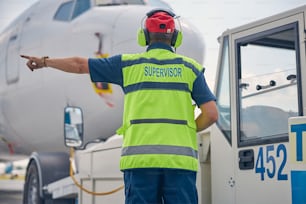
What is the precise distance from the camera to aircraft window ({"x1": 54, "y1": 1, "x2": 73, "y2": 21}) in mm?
10312

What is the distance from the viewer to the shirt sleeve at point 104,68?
278 cm

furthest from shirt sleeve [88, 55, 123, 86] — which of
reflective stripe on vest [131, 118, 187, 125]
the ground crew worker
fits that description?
reflective stripe on vest [131, 118, 187, 125]

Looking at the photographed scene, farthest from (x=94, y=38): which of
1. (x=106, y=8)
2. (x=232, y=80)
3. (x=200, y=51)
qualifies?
(x=232, y=80)

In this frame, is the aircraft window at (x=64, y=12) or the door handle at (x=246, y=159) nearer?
the door handle at (x=246, y=159)

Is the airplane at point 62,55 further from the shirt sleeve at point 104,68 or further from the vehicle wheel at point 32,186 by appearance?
the shirt sleeve at point 104,68

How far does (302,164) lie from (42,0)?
1011 centimetres

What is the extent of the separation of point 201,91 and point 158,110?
0.25 m

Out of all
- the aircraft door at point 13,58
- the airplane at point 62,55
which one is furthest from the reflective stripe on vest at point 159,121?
the aircraft door at point 13,58

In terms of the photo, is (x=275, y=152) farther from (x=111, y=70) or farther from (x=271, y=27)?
(x=111, y=70)

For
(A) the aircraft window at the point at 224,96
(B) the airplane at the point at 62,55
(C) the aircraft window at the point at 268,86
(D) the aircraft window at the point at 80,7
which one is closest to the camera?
(C) the aircraft window at the point at 268,86

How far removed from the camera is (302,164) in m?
2.48

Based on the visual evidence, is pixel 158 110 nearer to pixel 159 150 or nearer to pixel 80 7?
pixel 159 150

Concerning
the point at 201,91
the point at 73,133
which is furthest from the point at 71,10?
the point at 201,91

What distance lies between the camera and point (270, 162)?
3.12 metres
